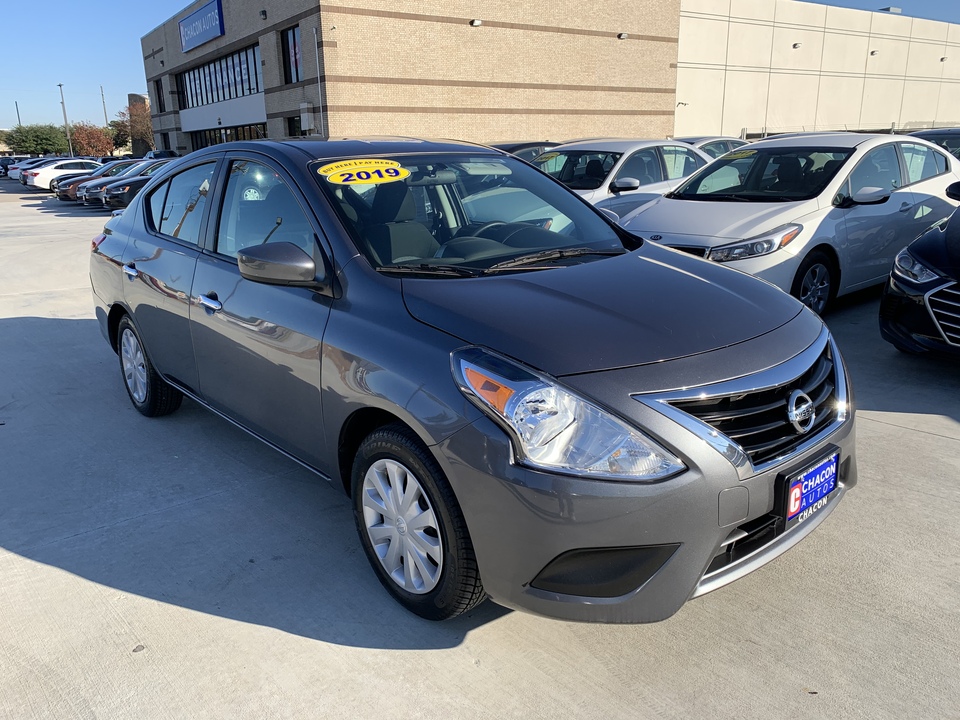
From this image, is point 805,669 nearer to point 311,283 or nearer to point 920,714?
point 920,714

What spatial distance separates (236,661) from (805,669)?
1898mm

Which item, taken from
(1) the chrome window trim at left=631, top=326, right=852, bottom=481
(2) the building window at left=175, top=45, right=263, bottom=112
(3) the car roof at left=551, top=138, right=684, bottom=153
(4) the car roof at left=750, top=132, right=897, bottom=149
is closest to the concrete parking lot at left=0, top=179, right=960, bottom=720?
(1) the chrome window trim at left=631, top=326, right=852, bottom=481

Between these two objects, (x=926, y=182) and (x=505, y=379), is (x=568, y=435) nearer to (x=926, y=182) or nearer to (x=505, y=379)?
(x=505, y=379)

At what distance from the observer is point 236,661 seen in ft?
8.43

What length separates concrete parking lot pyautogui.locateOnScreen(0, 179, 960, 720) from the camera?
2365 mm

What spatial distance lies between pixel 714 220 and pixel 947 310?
214cm

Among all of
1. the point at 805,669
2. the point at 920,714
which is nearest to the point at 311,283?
→ the point at 805,669

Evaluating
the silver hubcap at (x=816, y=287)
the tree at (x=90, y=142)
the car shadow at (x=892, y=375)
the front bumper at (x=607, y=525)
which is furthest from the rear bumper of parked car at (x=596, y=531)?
the tree at (x=90, y=142)

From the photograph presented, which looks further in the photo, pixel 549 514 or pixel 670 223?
pixel 670 223

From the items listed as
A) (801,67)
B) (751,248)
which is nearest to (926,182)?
(751,248)

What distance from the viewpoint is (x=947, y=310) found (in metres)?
4.77

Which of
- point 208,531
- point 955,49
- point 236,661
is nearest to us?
point 236,661

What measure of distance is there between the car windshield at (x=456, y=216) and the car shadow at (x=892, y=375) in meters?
2.15

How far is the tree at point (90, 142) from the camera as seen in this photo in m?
85.3
